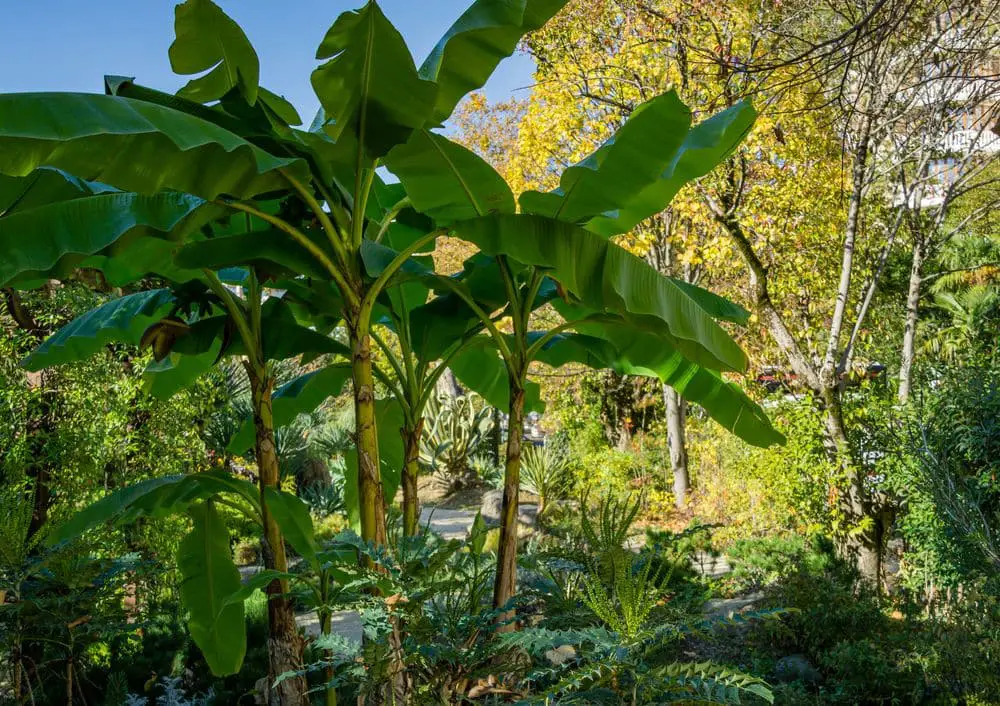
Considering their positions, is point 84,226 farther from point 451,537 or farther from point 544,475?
point 544,475

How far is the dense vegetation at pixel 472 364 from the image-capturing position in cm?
305

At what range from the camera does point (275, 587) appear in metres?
3.99

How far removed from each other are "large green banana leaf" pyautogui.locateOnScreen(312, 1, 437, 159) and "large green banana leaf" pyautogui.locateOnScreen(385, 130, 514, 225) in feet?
0.60

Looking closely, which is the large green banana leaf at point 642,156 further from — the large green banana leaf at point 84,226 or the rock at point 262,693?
the rock at point 262,693

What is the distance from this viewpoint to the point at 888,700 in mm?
5762

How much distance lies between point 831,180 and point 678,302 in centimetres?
768

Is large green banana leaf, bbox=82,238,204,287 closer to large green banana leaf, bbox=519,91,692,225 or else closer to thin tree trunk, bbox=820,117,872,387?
large green banana leaf, bbox=519,91,692,225

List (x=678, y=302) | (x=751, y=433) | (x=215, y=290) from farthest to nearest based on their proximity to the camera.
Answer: (x=751, y=433) → (x=215, y=290) → (x=678, y=302)

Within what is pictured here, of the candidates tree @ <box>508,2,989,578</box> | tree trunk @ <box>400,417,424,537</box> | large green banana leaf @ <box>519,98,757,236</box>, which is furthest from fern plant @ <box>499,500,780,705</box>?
tree @ <box>508,2,989,578</box>

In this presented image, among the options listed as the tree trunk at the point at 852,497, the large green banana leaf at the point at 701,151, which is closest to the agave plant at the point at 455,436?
the tree trunk at the point at 852,497

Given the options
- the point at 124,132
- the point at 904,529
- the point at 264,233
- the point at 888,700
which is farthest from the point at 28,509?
the point at 904,529

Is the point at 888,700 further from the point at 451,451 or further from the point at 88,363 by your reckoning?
the point at 451,451

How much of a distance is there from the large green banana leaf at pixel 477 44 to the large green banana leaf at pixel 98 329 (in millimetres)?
2207

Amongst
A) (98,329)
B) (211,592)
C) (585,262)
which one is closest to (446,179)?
(585,262)
